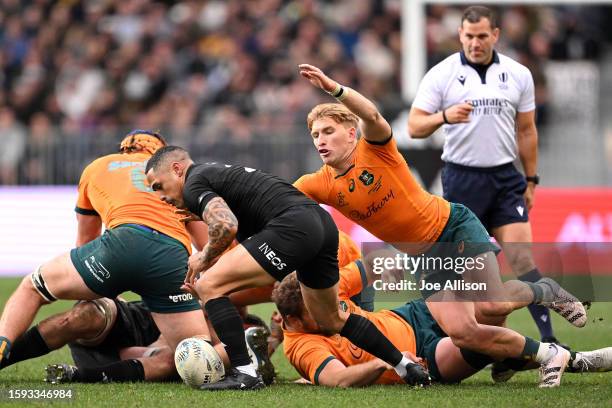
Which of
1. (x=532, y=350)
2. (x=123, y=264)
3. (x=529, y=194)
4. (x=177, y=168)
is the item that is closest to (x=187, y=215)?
(x=177, y=168)

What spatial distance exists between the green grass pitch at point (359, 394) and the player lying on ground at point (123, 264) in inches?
17.1

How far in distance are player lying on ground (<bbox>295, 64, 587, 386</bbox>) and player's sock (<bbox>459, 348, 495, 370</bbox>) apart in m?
0.07

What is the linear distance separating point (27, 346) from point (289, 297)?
1.75 meters

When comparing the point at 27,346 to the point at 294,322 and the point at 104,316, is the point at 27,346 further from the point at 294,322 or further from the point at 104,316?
the point at 294,322

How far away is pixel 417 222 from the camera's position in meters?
7.25

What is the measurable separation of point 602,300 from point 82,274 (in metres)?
3.30

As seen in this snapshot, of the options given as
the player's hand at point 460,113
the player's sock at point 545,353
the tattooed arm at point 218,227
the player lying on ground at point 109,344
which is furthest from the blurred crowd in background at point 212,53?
the tattooed arm at point 218,227

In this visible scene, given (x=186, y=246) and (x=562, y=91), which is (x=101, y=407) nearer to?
(x=186, y=246)

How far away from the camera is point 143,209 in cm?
752

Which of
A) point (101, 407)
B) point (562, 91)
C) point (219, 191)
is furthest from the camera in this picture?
point (562, 91)

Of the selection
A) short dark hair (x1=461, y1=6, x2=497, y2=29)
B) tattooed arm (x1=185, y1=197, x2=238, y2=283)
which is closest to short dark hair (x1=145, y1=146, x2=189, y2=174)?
tattooed arm (x1=185, y1=197, x2=238, y2=283)

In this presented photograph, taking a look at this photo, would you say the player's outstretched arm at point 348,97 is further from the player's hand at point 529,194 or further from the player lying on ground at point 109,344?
the player's hand at point 529,194

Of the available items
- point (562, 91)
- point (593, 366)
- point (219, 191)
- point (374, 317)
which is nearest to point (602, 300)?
point (593, 366)

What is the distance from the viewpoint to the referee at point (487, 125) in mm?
8594
